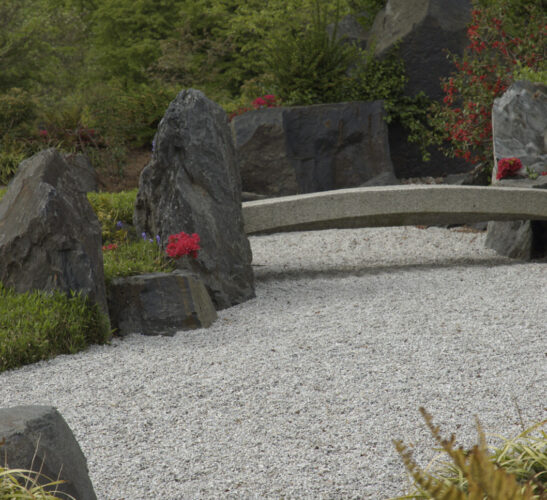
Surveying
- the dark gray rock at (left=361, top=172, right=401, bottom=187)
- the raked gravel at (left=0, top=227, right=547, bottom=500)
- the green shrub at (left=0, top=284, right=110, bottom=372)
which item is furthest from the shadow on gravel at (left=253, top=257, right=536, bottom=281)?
the dark gray rock at (left=361, top=172, right=401, bottom=187)

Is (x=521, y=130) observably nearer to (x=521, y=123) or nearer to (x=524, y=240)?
(x=521, y=123)

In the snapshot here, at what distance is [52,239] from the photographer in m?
3.81

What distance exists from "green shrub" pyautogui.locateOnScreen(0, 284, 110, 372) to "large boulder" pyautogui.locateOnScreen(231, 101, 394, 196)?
527 cm

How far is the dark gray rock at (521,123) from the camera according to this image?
7277 millimetres

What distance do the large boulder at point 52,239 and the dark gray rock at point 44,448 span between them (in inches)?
81.5

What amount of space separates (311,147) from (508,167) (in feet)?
9.76

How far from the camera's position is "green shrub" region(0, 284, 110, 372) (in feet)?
11.7

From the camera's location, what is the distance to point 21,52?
12.7m

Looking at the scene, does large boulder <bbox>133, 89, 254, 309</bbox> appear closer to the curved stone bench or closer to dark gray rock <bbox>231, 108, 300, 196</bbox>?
the curved stone bench

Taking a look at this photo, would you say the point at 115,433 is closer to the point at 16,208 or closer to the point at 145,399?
the point at 145,399

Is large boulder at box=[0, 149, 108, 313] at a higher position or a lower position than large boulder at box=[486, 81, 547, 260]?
lower

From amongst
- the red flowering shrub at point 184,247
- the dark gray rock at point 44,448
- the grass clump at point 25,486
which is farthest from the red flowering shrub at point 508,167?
the grass clump at point 25,486

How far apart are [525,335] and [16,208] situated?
3.15m

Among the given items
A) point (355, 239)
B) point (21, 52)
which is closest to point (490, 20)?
point (355, 239)
